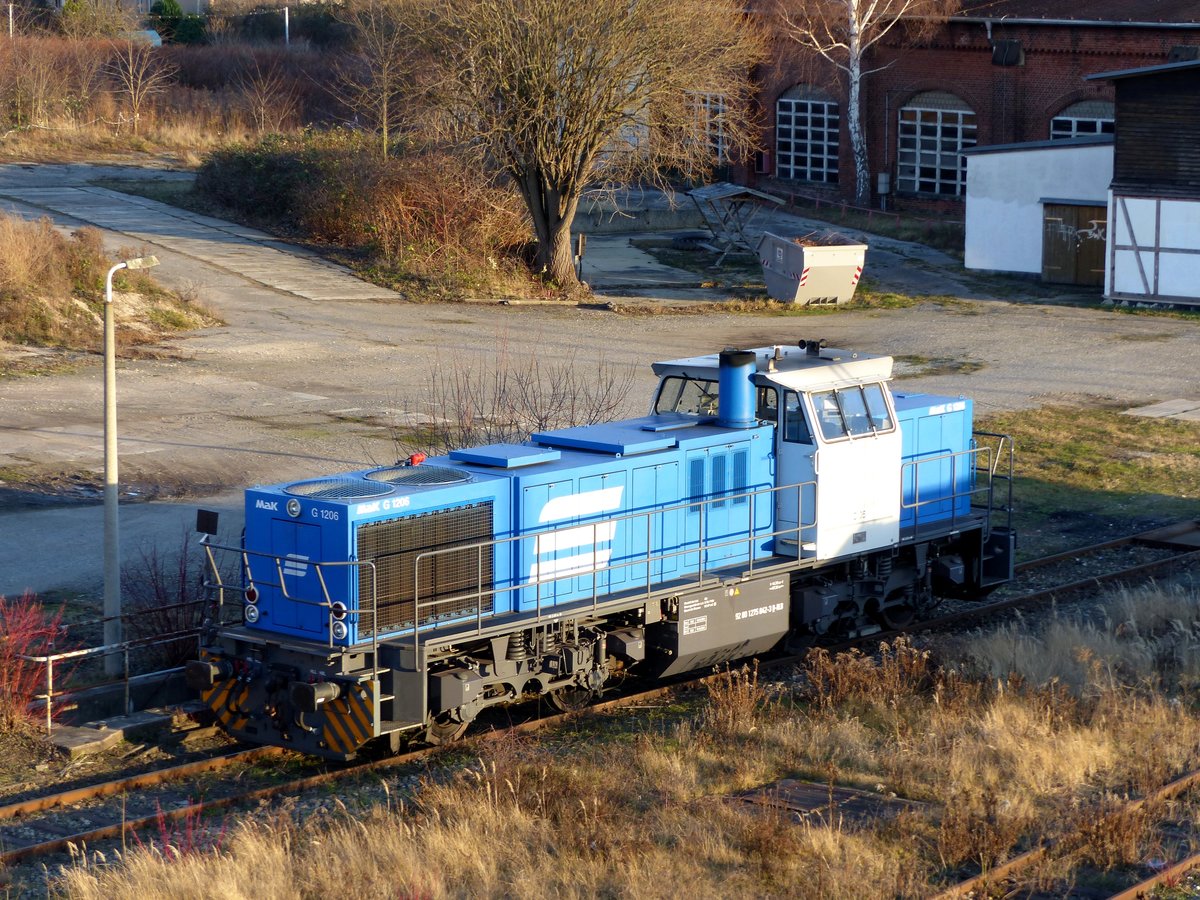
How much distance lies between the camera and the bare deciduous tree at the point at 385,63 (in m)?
40.9

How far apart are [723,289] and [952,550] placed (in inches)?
965

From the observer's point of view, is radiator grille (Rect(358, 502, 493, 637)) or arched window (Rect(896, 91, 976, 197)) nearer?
radiator grille (Rect(358, 502, 493, 637))

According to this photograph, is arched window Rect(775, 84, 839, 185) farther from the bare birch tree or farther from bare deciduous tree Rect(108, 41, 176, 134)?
bare deciduous tree Rect(108, 41, 176, 134)

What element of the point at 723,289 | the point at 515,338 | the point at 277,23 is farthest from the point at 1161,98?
the point at 277,23

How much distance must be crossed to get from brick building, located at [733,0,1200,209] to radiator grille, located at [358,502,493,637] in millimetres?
33670

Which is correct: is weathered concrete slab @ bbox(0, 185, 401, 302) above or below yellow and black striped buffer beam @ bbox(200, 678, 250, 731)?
above

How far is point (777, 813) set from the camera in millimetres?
9500

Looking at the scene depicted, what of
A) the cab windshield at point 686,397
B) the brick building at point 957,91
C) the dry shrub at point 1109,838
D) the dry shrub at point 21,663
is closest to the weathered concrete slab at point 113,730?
the dry shrub at point 21,663

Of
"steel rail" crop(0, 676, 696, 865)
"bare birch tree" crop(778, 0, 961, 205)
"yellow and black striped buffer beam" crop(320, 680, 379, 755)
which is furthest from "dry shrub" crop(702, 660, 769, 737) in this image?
"bare birch tree" crop(778, 0, 961, 205)

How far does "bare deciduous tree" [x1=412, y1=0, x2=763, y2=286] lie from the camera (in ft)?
114

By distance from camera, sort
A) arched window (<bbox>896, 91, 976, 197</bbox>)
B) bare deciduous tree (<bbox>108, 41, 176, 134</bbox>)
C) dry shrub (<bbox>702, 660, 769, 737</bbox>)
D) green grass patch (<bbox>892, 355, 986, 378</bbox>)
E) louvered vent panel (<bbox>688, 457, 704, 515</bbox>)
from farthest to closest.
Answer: bare deciduous tree (<bbox>108, 41, 176, 134</bbox>) → arched window (<bbox>896, 91, 976, 197</bbox>) → green grass patch (<bbox>892, 355, 986, 378</bbox>) → louvered vent panel (<bbox>688, 457, 704, 515</bbox>) → dry shrub (<bbox>702, 660, 769, 737</bbox>)

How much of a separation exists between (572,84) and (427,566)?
25.8 m

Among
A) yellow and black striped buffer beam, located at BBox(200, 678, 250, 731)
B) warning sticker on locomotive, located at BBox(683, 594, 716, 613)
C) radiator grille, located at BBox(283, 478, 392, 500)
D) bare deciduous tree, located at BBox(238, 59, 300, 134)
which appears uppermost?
bare deciduous tree, located at BBox(238, 59, 300, 134)

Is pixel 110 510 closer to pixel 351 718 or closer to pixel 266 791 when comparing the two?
pixel 266 791
